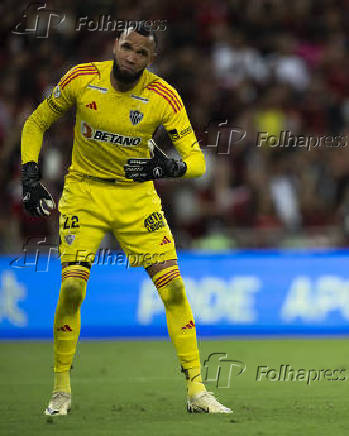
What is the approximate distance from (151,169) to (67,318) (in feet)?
3.87

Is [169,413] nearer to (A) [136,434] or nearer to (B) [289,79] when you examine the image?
(A) [136,434]

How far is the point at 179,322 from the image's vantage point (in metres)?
7.03

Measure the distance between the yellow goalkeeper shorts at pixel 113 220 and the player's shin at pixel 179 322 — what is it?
6.0 inches

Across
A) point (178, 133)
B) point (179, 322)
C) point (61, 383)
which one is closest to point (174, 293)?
point (179, 322)

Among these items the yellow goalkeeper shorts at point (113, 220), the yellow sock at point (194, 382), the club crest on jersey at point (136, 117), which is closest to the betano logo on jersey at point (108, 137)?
the club crest on jersey at point (136, 117)

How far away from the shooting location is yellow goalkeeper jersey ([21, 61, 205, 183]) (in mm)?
6989

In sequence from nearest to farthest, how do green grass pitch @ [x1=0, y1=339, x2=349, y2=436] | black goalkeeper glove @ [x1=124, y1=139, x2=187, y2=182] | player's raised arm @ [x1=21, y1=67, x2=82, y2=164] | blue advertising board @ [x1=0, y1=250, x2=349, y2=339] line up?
green grass pitch @ [x1=0, y1=339, x2=349, y2=436], black goalkeeper glove @ [x1=124, y1=139, x2=187, y2=182], player's raised arm @ [x1=21, y1=67, x2=82, y2=164], blue advertising board @ [x1=0, y1=250, x2=349, y2=339]

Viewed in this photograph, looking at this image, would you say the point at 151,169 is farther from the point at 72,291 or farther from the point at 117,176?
the point at 72,291

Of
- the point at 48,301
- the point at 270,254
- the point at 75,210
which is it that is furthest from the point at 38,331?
the point at 75,210

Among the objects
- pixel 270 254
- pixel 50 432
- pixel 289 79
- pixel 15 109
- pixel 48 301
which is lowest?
pixel 50 432

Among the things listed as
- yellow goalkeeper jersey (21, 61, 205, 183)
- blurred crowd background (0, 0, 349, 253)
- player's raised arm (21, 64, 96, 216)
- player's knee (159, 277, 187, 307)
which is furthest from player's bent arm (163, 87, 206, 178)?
blurred crowd background (0, 0, 349, 253)

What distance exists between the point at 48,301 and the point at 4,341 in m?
0.70

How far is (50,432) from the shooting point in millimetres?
6164

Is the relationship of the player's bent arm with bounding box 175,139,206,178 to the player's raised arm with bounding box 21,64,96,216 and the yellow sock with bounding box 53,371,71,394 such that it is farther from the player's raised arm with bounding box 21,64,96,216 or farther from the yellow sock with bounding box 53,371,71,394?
the yellow sock with bounding box 53,371,71,394
